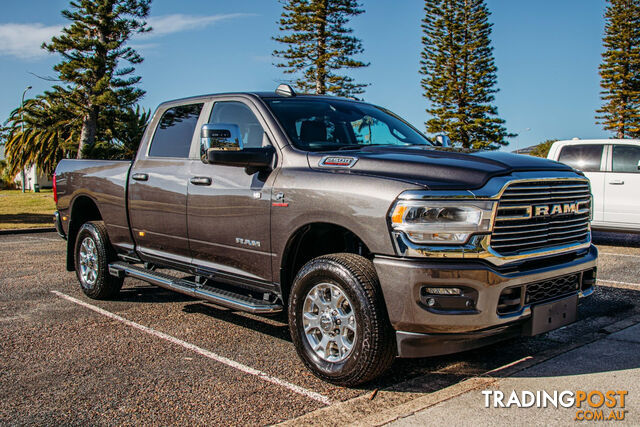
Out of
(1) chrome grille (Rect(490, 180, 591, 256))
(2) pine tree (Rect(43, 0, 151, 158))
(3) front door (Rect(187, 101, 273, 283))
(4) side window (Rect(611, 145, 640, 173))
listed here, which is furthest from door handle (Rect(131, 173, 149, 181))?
(2) pine tree (Rect(43, 0, 151, 158))

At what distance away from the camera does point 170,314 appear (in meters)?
6.01

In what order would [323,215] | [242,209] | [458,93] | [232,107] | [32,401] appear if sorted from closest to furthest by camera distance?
1. [32,401]
2. [323,215]
3. [242,209]
4. [232,107]
5. [458,93]

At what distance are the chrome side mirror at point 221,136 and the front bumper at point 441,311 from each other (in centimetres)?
147

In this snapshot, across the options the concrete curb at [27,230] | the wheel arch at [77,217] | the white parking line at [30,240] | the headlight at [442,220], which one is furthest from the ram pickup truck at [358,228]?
the concrete curb at [27,230]

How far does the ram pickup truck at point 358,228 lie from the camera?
3.55 meters

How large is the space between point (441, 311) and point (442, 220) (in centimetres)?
52

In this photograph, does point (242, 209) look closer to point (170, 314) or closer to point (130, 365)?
point (130, 365)

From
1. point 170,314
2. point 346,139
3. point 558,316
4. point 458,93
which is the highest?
point 458,93

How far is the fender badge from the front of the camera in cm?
411

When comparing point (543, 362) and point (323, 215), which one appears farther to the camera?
point (543, 362)

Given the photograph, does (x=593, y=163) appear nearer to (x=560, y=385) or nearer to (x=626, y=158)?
(x=626, y=158)

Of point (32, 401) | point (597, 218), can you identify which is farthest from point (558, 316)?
point (597, 218)

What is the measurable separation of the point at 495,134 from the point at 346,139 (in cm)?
4014

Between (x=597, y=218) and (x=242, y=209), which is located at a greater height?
(x=242, y=209)
